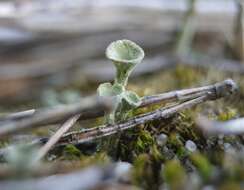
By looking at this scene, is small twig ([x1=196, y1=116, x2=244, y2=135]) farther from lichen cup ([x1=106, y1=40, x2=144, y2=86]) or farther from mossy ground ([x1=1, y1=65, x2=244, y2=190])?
lichen cup ([x1=106, y1=40, x2=144, y2=86])

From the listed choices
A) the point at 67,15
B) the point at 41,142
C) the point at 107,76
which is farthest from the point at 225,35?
the point at 41,142

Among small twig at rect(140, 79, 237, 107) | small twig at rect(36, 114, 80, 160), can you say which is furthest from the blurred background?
small twig at rect(36, 114, 80, 160)

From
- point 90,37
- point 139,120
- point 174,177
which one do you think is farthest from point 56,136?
point 90,37

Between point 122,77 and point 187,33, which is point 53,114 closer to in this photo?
point 122,77

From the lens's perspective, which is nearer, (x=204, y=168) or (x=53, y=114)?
(x=204, y=168)

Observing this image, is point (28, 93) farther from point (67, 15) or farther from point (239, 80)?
point (239, 80)

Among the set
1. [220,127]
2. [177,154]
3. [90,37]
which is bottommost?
[90,37]
